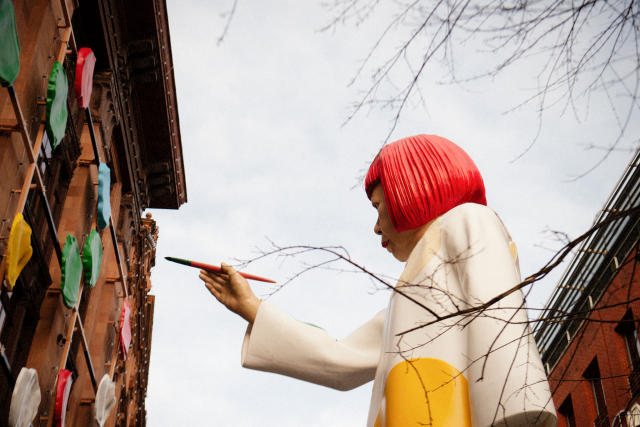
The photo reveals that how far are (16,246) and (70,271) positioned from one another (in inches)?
126

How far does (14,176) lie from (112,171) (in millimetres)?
7450

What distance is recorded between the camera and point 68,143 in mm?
13430

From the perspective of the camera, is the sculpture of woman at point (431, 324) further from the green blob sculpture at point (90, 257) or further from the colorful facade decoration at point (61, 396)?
the green blob sculpture at point (90, 257)

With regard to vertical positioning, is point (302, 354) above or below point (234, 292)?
below

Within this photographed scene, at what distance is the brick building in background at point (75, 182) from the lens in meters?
10.3

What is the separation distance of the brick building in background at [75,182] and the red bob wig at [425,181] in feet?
19.2

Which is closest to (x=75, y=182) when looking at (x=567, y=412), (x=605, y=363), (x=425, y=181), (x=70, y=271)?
(x=70, y=271)

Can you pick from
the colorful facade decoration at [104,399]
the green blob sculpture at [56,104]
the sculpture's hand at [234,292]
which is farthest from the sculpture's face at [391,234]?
the colorful facade decoration at [104,399]

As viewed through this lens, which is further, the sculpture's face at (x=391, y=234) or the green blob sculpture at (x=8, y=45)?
the green blob sculpture at (x=8, y=45)

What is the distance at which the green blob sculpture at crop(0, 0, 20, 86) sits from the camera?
8477 mm

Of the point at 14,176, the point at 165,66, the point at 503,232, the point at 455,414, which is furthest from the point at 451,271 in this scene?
the point at 165,66

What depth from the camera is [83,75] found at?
1248cm

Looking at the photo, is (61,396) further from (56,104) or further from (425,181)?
(425,181)

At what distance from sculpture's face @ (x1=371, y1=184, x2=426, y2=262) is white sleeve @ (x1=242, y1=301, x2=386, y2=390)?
625 mm
